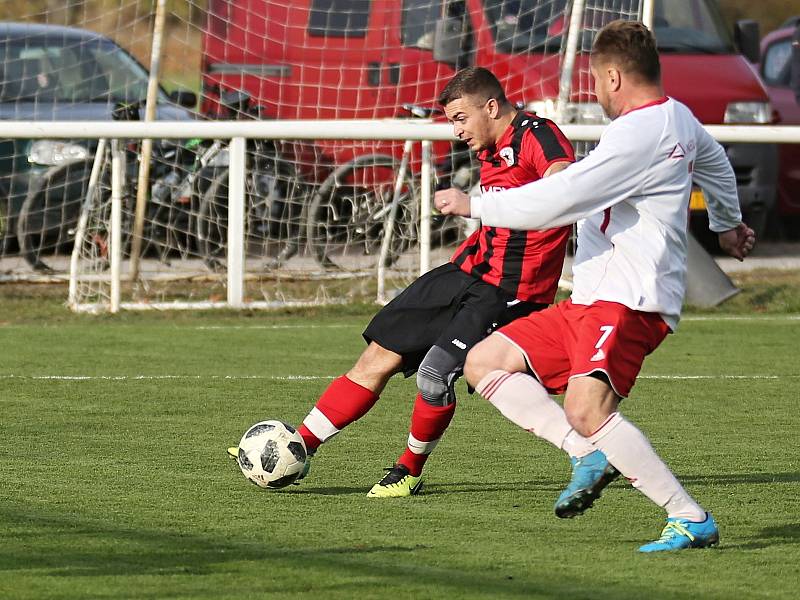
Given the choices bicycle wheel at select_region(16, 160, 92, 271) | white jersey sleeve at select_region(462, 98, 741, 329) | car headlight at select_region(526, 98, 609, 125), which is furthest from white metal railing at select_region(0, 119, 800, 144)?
white jersey sleeve at select_region(462, 98, 741, 329)

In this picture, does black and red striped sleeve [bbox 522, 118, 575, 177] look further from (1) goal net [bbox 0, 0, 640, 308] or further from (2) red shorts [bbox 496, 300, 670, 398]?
(1) goal net [bbox 0, 0, 640, 308]

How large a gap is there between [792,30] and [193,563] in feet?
47.3

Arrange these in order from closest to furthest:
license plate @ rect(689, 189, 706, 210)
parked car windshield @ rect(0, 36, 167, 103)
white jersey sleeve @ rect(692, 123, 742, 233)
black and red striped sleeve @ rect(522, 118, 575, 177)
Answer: white jersey sleeve @ rect(692, 123, 742, 233) < black and red striped sleeve @ rect(522, 118, 575, 177) < parked car windshield @ rect(0, 36, 167, 103) < license plate @ rect(689, 189, 706, 210)

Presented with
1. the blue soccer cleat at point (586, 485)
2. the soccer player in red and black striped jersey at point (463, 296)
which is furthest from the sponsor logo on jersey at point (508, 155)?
the blue soccer cleat at point (586, 485)

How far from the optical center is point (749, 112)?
1366 centimetres

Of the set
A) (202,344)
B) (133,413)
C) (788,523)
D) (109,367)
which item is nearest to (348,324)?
(202,344)

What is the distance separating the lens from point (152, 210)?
11922 millimetres

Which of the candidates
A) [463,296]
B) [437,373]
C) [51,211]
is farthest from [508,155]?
[51,211]

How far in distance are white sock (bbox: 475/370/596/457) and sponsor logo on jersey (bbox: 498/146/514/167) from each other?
1.04 m

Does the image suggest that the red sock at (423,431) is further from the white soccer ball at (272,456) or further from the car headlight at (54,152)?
the car headlight at (54,152)

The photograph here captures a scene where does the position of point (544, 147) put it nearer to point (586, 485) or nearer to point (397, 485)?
Result: point (397, 485)

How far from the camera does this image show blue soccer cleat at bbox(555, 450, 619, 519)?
4434 millimetres

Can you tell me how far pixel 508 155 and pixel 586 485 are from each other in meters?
1.47

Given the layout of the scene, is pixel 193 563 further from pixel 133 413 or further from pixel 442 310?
pixel 133 413
